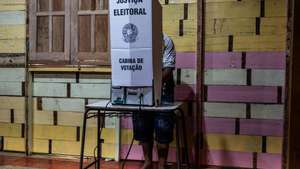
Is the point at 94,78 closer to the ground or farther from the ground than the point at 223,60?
closer to the ground

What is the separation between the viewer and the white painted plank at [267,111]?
3.40 meters

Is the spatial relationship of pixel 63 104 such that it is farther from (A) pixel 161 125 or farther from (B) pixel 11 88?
(A) pixel 161 125

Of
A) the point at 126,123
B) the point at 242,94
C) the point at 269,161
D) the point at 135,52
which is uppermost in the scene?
the point at 135,52

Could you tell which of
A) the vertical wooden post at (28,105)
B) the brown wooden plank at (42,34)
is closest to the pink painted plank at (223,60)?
the brown wooden plank at (42,34)

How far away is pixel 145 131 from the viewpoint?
307 cm

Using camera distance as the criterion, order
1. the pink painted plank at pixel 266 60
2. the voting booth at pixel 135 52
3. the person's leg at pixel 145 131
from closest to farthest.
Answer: the voting booth at pixel 135 52 < the person's leg at pixel 145 131 < the pink painted plank at pixel 266 60

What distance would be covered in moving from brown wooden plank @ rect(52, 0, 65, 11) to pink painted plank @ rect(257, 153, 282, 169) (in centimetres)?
247

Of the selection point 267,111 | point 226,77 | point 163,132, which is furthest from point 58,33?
point 267,111

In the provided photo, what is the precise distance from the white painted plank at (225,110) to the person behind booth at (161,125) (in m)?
0.51

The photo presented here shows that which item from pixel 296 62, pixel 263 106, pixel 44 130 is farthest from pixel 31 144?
pixel 296 62

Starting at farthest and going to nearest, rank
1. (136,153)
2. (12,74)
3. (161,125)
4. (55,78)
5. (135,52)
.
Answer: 1. (12,74)
2. (55,78)
3. (136,153)
4. (161,125)
5. (135,52)

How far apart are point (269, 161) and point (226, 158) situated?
392 mm

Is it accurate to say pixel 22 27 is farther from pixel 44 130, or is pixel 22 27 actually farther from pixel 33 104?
pixel 44 130

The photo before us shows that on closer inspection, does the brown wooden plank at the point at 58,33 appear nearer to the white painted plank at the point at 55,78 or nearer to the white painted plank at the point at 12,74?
the white painted plank at the point at 55,78
